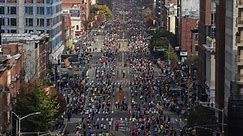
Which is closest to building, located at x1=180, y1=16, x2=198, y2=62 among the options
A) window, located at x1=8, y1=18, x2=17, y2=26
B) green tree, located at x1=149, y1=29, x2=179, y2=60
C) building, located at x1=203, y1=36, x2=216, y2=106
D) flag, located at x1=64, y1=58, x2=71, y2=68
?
green tree, located at x1=149, y1=29, x2=179, y2=60

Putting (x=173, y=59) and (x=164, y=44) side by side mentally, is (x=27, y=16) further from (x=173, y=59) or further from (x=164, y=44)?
(x=164, y=44)

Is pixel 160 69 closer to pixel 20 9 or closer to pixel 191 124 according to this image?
pixel 20 9

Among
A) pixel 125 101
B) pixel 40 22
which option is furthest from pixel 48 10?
pixel 125 101

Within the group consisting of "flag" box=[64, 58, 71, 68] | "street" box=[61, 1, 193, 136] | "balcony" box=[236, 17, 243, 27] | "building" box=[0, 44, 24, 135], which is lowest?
"street" box=[61, 1, 193, 136]

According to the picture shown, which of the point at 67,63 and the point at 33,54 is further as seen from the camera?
the point at 67,63

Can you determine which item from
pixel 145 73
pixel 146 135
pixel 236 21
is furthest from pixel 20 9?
pixel 236 21

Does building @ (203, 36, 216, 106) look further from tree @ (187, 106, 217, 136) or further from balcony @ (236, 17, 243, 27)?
balcony @ (236, 17, 243, 27)
